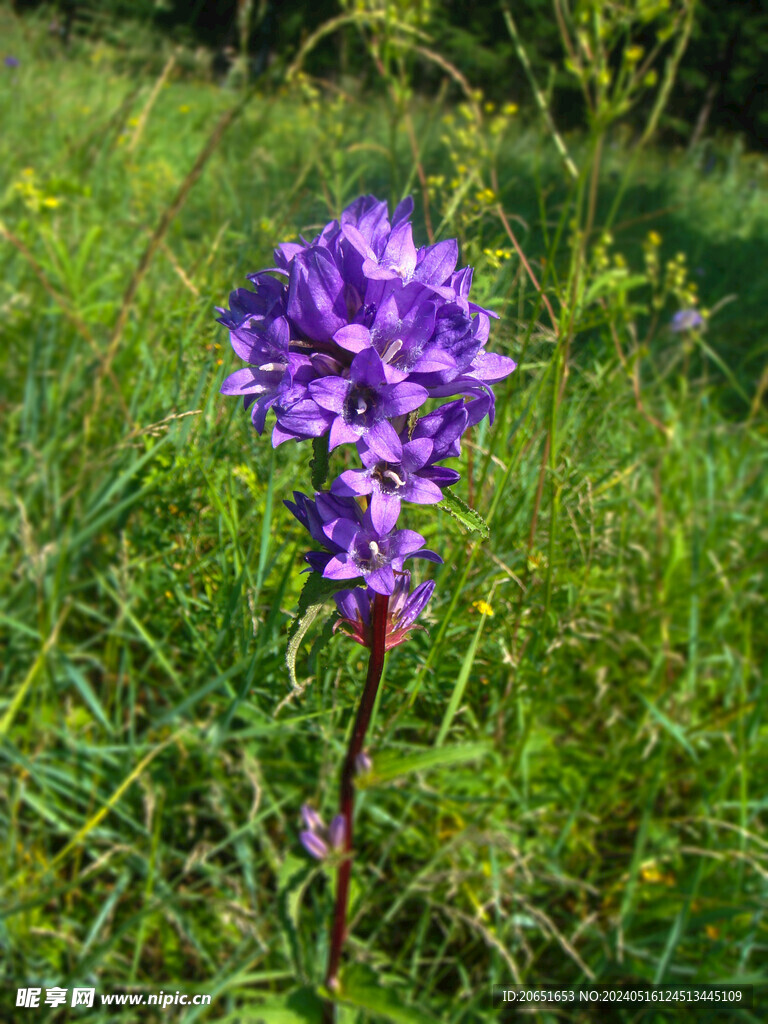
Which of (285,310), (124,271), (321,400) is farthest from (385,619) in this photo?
(124,271)

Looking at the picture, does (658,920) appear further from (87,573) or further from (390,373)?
(87,573)

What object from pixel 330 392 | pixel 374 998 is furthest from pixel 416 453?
pixel 374 998

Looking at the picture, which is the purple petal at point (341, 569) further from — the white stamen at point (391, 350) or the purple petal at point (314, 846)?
the purple petal at point (314, 846)

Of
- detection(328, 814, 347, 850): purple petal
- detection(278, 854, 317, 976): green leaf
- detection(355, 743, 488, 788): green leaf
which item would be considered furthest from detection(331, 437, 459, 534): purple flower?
detection(278, 854, 317, 976): green leaf

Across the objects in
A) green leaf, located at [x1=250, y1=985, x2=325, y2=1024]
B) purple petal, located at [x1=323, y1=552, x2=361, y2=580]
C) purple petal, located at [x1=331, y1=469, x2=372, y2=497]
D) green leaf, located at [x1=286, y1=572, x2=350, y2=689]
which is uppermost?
purple petal, located at [x1=331, y1=469, x2=372, y2=497]

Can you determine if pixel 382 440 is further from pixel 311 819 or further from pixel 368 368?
pixel 311 819

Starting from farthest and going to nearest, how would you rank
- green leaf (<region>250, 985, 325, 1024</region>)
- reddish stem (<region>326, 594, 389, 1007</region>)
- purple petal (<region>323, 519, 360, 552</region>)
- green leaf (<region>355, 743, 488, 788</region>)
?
green leaf (<region>250, 985, 325, 1024</region>), green leaf (<region>355, 743, 488, 788</region>), reddish stem (<region>326, 594, 389, 1007</region>), purple petal (<region>323, 519, 360, 552</region>)

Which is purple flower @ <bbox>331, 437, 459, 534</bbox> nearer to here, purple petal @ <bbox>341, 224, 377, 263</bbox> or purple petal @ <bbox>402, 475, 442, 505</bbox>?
purple petal @ <bbox>402, 475, 442, 505</bbox>
